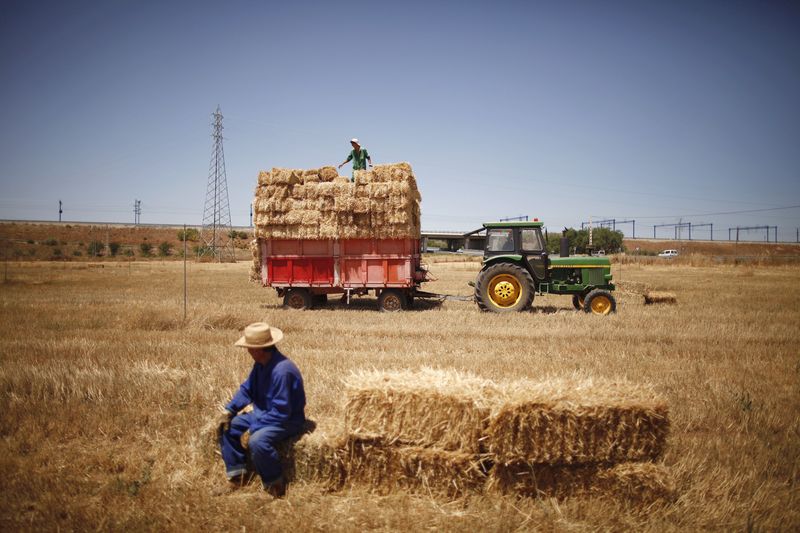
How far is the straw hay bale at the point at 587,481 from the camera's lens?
353 centimetres

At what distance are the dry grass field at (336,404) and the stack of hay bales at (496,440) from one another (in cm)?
14

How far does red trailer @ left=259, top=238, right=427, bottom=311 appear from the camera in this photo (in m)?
13.2

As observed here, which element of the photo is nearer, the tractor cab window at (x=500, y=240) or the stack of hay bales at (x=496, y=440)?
the stack of hay bales at (x=496, y=440)

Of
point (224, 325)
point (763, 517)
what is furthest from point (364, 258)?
point (763, 517)

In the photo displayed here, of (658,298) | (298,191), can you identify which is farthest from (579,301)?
(298,191)

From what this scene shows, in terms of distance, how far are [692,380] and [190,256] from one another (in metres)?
54.2

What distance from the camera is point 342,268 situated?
13.3 meters

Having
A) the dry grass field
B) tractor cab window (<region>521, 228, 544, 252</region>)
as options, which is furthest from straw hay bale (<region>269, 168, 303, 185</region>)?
tractor cab window (<region>521, 228, 544, 252</region>)

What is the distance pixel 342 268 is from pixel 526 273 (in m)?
5.24

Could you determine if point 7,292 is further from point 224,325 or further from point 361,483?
point 361,483

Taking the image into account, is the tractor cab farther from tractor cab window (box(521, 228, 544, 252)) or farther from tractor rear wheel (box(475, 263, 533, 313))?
tractor rear wheel (box(475, 263, 533, 313))

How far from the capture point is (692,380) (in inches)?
245

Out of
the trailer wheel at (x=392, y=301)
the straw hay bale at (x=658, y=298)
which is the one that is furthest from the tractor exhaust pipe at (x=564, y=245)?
the trailer wheel at (x=392, y=301)

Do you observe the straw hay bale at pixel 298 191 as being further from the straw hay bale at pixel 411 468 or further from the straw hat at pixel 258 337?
the straw hay bale at pixel 411 468
